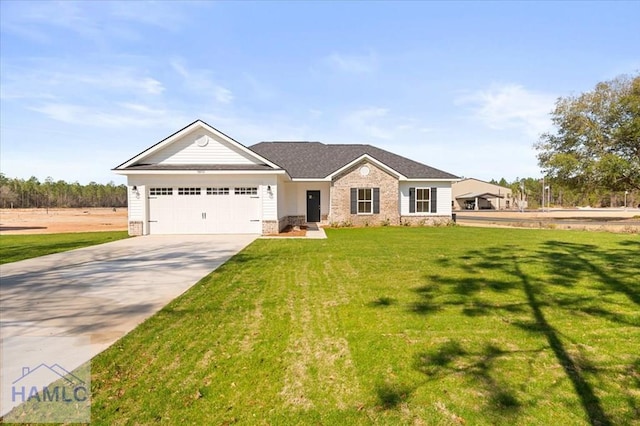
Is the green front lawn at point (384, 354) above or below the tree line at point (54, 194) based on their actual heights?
below

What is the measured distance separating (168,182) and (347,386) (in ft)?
51.3

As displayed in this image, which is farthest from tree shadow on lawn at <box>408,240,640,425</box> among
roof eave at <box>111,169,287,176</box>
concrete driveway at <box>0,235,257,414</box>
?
roof eave at <box>111,169,287,176</box>

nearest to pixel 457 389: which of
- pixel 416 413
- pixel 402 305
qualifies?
pixel 416 413

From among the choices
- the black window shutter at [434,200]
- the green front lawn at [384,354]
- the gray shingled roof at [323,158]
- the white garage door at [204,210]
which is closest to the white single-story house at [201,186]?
the white garage door at [204,210]

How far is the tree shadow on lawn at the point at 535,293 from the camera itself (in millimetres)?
3246

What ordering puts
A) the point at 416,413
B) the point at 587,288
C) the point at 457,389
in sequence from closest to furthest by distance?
1. the point at 416,413
2. the point at 457,389
3. the point at 587,288

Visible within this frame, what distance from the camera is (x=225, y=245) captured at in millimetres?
12656

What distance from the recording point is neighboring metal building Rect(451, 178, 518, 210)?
63.2 meters

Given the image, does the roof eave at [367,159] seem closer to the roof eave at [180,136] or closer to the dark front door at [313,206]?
the dark front door at [313,206]

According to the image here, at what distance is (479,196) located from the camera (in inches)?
2425

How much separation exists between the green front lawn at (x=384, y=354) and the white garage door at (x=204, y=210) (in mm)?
9818

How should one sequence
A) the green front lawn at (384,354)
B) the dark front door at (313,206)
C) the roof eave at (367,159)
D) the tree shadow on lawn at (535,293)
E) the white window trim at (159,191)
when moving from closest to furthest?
the green front lawn at (384,354) < the tree shadow on lawn at (535,293) < the white window trim at (159,191) < the roof eave at (367,159) < the dark front door at (313,206)

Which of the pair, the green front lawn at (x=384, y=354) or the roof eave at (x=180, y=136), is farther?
the roof eave at (x=180, y=136)

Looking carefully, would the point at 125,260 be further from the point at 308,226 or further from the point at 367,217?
the point at 367,217
